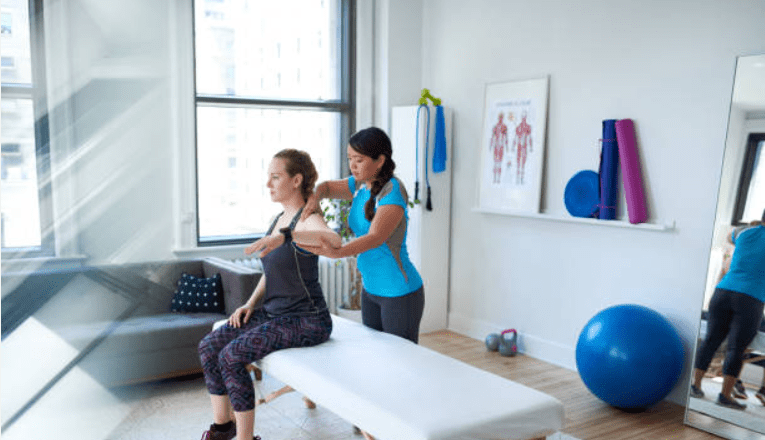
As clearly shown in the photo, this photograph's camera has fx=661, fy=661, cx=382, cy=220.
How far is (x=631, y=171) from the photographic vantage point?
3.39m

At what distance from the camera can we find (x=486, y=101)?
430 centimetres

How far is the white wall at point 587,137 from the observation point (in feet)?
10.4

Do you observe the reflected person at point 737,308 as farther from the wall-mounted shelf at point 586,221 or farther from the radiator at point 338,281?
the radiator at point 338,281

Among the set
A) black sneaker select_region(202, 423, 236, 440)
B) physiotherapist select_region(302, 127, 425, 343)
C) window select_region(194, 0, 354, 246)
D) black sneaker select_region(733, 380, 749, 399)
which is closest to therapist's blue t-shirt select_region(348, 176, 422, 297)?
physiotherapist select_region(302, 127, 425, 343)

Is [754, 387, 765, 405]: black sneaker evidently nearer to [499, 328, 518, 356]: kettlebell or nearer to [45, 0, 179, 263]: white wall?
[499, 328, 518, 356]: kettlebell

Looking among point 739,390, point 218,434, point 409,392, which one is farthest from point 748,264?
point 218,434

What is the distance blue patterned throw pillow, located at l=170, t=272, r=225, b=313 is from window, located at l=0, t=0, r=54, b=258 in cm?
88

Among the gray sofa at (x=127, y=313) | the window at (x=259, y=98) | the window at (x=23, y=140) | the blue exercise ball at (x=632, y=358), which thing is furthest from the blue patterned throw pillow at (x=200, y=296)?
the blue exercise ball at (x=632, y=358)

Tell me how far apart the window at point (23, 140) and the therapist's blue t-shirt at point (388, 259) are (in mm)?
2264

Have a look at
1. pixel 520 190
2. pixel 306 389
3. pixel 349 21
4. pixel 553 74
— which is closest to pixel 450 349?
pixel 520 190

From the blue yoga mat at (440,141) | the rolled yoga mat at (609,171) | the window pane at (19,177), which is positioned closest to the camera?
the rolled yoga mat at (609,171)

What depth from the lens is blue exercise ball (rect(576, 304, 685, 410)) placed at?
3.06m

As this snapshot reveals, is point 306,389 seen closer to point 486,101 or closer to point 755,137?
point 755,137

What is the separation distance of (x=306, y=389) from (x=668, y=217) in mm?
2104
